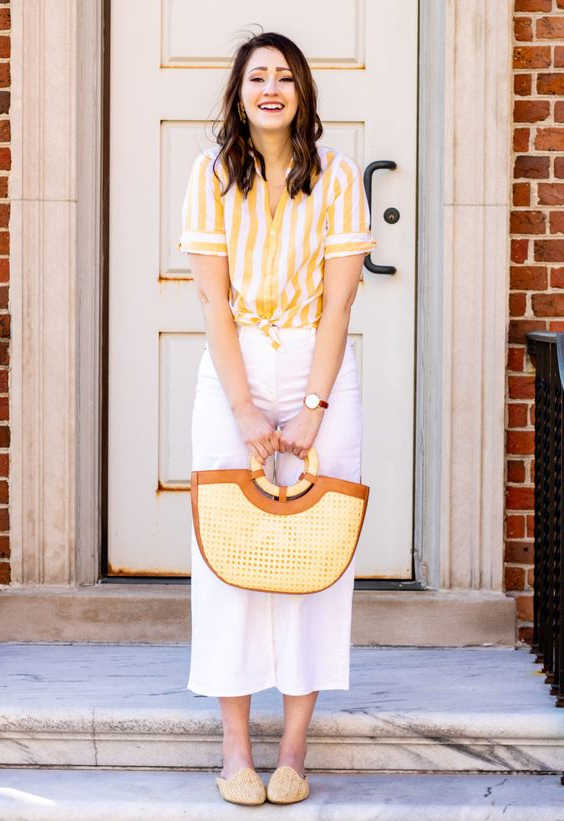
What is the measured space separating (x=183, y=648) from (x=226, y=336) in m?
1.51

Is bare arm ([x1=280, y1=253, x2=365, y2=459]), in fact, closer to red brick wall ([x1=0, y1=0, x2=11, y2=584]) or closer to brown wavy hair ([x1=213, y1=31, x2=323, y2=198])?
brown wavy hair ([x1=213, y1=31, x2=323, y2=198])

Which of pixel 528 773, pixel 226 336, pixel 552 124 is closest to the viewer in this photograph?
pixel 226 336

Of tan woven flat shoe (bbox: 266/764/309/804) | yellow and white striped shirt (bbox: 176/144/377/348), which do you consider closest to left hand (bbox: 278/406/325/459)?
yellow and white striped shirt (bbox: 176/144/377/348)

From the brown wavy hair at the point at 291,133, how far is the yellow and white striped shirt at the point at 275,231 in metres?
0.02

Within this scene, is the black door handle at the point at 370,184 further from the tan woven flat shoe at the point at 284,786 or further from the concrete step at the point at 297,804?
the tan woven flat shoe at the point at 284,786

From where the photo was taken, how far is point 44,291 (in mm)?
4074

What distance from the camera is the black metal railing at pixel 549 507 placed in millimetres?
3465

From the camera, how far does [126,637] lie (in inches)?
162

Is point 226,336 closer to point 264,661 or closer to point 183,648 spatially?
point 264,661

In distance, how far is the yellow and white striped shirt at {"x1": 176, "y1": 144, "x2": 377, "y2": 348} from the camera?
9.48 ft

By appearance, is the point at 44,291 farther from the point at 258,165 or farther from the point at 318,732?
the point at 318,732

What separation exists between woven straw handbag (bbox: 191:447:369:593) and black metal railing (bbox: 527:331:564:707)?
0.84 meters

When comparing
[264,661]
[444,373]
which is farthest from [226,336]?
[444,373]

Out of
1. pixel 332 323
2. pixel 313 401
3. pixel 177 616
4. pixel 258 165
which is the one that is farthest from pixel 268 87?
pixel 177 616
